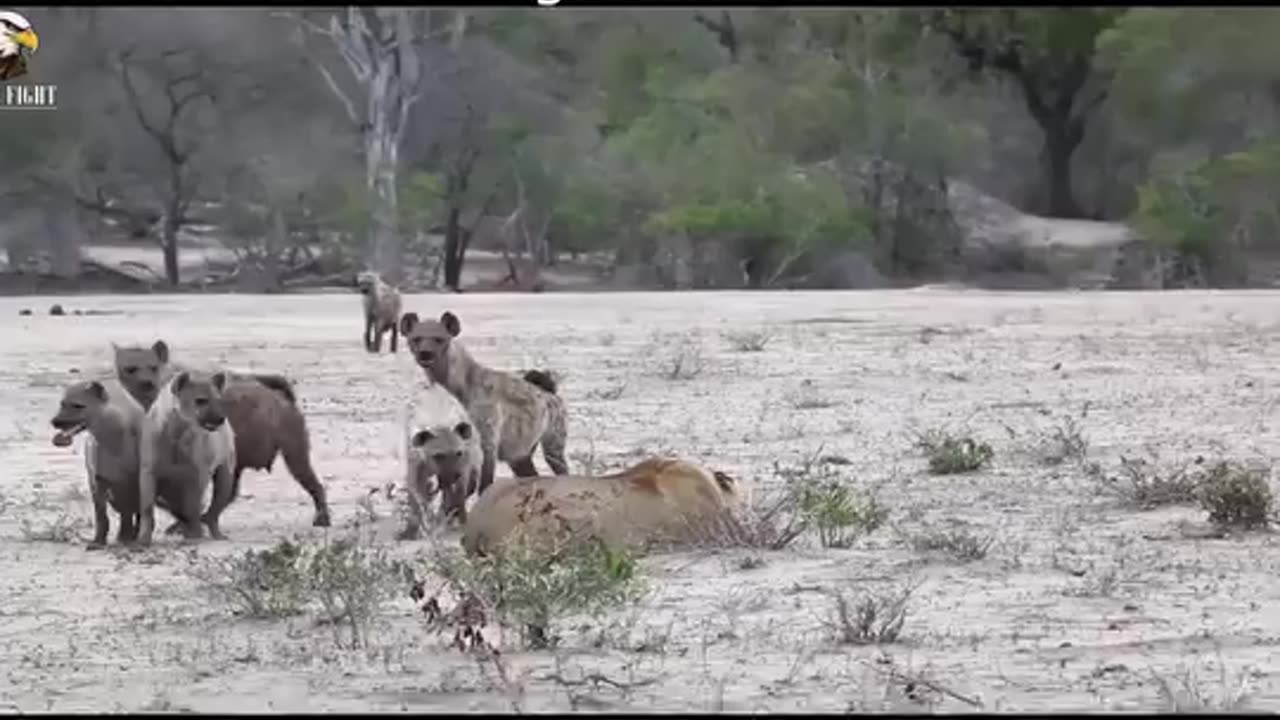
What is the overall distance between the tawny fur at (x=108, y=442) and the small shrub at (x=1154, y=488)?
3760 millimetres

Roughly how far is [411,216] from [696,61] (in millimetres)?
8226

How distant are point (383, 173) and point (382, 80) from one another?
1.50 meters

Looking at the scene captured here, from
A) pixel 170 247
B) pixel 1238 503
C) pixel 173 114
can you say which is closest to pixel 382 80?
pixel 173 114

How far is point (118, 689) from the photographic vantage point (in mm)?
6488

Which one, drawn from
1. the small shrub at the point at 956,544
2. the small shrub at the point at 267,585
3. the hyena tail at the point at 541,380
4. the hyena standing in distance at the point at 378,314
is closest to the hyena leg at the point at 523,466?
the hyena tail at the point at 541,380

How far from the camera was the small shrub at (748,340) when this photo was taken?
758 inches

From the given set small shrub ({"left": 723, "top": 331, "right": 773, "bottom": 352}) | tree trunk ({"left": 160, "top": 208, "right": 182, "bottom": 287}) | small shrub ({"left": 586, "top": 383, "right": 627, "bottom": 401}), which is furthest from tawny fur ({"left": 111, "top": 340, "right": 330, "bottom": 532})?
tree trunk ({"left": 160, "top": 208, "right": 182, "bottom": 287})

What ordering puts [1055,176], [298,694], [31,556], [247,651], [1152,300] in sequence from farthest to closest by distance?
[1055,176] → [1152,300] → [31,556] → [247,651] → [298,694]

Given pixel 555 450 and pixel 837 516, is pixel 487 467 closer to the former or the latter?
pixel 555 450

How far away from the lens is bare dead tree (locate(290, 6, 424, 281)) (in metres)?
37.6

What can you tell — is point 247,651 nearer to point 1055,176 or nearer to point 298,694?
point 298,694

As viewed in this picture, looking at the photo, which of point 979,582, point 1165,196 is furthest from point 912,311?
point 979,582

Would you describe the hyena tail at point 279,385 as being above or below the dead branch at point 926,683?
above

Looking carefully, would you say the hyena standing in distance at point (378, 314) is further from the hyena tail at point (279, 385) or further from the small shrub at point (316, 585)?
the small shrub at point (316, 585)
